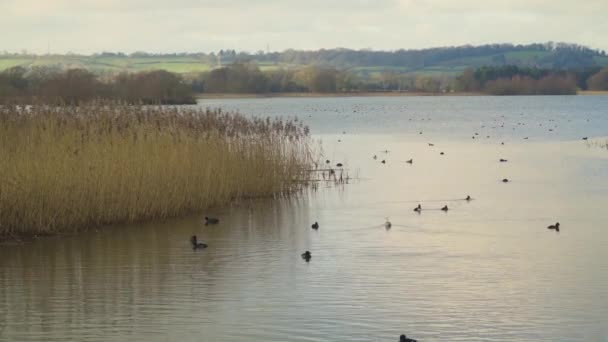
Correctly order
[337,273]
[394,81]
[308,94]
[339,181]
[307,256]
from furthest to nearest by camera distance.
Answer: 1. [394,81]
2. [308,94]
3. [339,181]
4. [307,256]
5. [337,273]

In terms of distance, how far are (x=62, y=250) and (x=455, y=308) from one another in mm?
6354

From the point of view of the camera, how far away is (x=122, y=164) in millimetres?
17719

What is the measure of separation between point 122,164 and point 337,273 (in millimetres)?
5269

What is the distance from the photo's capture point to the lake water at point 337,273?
1107 cm

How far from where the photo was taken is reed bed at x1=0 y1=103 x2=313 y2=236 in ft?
53.4

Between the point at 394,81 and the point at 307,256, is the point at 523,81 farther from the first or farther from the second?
the point at 307,256

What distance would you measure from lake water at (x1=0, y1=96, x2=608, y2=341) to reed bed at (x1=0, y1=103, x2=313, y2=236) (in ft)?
1.53

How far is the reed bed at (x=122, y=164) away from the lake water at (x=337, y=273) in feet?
1.53

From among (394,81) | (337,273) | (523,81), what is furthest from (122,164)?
(394,81)

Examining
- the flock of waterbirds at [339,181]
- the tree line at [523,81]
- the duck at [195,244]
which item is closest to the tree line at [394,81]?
the tree line at [523,81]

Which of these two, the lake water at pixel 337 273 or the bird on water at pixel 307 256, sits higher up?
the bird on water at pixel 307 256

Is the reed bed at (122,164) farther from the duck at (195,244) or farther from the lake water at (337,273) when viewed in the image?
the duck at (195,244)

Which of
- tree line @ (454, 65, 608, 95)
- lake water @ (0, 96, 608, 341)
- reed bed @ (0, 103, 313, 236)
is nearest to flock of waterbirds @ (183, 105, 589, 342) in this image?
lake water @ (0, 96, 608, 341)

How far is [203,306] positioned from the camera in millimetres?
11992
